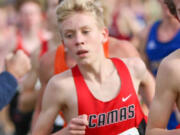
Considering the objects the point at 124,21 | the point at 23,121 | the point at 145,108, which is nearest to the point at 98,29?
the point at 145,108

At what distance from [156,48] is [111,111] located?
2667 mm

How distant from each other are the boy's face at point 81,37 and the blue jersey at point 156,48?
2.25 meters

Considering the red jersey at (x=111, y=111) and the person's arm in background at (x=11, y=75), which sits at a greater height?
the person's arm in background at (x=11, y=75)

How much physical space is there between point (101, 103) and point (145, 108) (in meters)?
0.91

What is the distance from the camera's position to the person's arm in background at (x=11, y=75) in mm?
4078

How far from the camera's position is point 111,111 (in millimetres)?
3902

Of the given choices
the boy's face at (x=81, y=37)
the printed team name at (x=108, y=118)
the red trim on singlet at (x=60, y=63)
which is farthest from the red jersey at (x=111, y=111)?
the red trim on singlet at (x=60, y=63)

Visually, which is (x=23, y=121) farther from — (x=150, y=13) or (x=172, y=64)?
(x=150, y=13)

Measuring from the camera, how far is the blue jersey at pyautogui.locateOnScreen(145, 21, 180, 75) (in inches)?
247

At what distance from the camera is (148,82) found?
438 centimetres

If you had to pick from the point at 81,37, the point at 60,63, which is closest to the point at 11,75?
the point at 81,37

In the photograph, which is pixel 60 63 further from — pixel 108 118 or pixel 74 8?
pixel 108 118

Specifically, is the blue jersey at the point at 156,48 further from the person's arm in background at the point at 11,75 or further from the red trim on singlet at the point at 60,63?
the person's arm in background at the point at 11,75

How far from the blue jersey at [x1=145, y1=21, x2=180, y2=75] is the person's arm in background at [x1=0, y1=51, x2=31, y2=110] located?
7.81 feet
